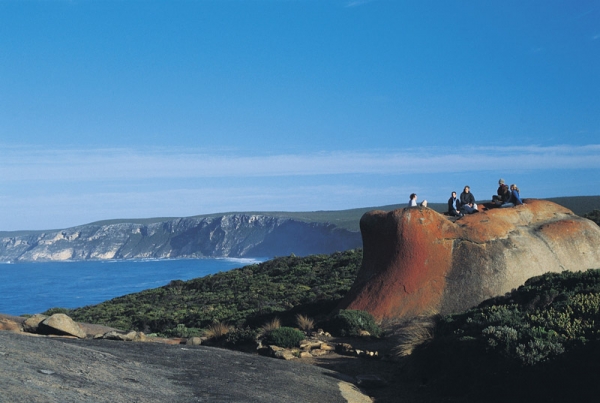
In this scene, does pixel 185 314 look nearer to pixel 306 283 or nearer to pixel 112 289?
pixel 306 283

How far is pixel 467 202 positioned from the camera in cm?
1920

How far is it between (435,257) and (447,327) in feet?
13.9

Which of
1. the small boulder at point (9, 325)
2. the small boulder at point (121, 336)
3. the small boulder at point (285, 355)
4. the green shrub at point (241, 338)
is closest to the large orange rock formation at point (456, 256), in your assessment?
the green shrub at point (241, 338)

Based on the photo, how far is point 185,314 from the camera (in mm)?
28734

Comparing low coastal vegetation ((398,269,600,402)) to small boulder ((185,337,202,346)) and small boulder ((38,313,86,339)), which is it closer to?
small boulder ((185,337,202,346))

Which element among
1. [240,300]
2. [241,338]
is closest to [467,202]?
[241,338]

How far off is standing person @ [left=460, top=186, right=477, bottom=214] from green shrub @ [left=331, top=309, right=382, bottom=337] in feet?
15.0

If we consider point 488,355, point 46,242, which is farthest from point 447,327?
point 46,242

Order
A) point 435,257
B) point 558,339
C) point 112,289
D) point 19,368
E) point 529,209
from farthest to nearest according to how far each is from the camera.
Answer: point 112,289, point 529,209, point 435,257, point 558,339, point 19,368

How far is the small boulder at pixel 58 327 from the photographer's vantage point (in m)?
14.1

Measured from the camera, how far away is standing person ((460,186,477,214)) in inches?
749

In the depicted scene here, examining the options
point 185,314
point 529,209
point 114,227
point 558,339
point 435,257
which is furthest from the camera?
point 114,227

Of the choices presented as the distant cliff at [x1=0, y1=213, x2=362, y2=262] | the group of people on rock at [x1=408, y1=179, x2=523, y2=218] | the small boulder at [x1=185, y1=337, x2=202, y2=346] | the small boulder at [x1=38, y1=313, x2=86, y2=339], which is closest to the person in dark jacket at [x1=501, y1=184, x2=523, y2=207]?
the group of people on rock at [x1=408, y1=179, x2=523, y2=218]

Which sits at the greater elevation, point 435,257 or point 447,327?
point 435,257
